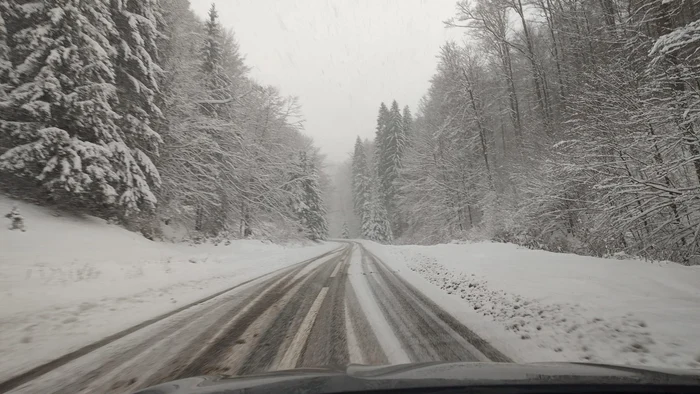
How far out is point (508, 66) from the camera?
19.8 m

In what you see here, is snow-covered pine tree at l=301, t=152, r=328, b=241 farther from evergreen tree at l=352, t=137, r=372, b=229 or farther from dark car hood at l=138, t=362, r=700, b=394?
dark car hood at l=138, t=362, r=700, b=394

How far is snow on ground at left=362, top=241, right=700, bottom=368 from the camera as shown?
335 centimetres

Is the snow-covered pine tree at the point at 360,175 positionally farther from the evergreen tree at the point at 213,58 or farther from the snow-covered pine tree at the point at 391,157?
the evergreen tree at the point at 213,58

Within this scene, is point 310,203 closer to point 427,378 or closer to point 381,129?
point 381,129

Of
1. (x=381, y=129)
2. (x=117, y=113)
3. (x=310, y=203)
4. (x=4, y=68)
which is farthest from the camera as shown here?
(x=381, y=129)

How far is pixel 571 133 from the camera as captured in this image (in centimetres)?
1088

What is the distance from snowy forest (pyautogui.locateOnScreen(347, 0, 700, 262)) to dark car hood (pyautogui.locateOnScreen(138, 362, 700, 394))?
21.4ft

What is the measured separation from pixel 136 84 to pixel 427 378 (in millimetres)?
13241

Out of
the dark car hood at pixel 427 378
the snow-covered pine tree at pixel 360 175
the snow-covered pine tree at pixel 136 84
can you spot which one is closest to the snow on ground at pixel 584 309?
the dark car hood at pixel 427 378

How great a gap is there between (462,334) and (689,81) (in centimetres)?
745

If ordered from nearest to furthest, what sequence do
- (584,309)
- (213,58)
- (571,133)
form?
(584,309) → (571,133) → (213,58)

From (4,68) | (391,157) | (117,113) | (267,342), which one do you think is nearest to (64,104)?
(4,68)

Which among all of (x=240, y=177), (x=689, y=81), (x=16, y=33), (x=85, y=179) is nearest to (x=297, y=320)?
(x=85, y=179)

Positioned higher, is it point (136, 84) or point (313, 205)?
point (136, 84)
